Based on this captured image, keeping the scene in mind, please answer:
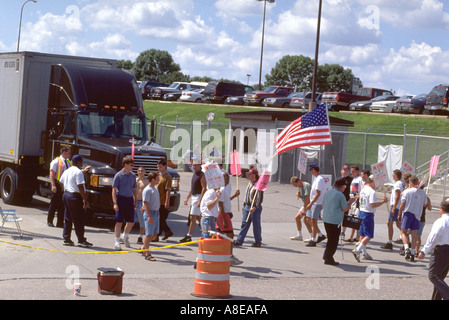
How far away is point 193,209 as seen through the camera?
15438mm

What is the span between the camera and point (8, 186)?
67.7ft

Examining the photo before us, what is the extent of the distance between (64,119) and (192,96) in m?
42.7

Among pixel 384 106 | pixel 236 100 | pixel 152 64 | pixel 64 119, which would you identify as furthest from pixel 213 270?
pixel 152 64

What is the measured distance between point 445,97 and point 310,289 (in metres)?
32.4

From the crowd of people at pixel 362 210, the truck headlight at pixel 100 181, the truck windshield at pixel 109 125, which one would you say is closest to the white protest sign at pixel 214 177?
the crowd of people at pixel 362 210

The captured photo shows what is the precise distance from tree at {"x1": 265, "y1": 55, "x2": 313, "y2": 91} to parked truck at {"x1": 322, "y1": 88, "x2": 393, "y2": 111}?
201 ft

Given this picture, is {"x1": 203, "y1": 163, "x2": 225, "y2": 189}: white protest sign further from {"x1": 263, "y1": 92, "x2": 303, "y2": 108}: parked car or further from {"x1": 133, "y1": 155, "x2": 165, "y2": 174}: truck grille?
{"x1": 263, "y1": 92, "x2": 303, "y2": 108}: parked car

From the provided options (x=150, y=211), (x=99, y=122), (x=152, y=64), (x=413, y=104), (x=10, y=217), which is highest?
(x=152, y=64)

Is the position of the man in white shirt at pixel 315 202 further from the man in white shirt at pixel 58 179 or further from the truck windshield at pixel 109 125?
the man in white shirt at pixel 58 179

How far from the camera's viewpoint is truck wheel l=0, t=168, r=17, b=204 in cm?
1997

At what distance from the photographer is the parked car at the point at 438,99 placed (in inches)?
1626

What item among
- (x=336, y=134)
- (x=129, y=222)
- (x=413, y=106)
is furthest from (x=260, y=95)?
(x=129, y=222)

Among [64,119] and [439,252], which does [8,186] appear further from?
[439,252]

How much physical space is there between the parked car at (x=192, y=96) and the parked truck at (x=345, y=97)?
48.4ft
